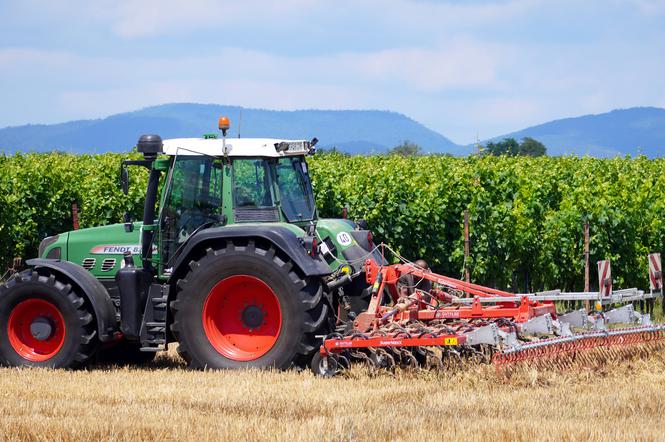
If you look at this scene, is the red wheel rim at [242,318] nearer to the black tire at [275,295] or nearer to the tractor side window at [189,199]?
the black tire at [275,295]

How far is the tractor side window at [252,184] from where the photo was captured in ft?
31.6

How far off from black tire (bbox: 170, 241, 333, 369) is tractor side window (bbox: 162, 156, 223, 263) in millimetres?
463

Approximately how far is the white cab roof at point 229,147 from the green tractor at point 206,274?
0.01 meters

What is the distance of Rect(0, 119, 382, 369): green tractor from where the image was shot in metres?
9.20

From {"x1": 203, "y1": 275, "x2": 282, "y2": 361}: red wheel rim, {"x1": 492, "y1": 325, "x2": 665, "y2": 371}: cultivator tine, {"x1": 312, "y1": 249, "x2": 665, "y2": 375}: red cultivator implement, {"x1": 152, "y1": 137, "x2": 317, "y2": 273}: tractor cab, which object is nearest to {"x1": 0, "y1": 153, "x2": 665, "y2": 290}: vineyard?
{"x1": 312, "y1": 249, "x2": 665, "y2": 375}: red cultivator implement

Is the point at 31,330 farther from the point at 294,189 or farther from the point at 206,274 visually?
the point at 294,189

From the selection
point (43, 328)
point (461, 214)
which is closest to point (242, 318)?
point (43, 328)

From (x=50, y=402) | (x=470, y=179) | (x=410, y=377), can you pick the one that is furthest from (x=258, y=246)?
(x=470, y=179)

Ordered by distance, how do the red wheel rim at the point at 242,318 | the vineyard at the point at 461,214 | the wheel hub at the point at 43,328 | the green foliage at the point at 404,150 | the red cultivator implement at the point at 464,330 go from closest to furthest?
the red cultivator implement at the point at 464,330 → the red wheel rim at the point at 242,318 → the wheel hub at the point at 43,328 → the vineyard at the point at 461,214 → the green foliage at the point at 404,150

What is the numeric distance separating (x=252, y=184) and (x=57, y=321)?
2.30m

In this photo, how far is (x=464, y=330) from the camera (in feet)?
30.1

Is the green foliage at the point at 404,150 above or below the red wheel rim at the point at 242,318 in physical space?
above

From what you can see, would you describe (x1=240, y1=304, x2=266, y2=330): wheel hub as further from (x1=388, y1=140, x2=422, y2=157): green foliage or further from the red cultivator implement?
(x1=388, y1=140, x2=422, y2=157): green foliage

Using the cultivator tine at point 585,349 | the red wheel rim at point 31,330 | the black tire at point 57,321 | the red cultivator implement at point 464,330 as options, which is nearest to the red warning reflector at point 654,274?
the red cultivator implement at point 464,330
